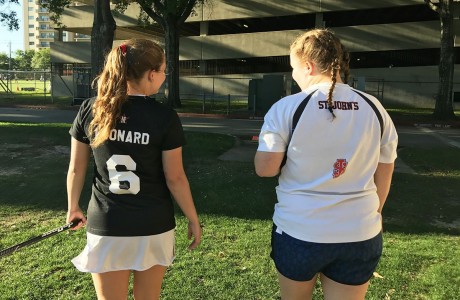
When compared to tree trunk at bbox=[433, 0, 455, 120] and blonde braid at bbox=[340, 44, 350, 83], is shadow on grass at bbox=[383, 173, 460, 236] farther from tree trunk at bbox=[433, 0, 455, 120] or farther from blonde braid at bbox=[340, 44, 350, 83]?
tree trunk at bbox=[433, 0, 455, 120]

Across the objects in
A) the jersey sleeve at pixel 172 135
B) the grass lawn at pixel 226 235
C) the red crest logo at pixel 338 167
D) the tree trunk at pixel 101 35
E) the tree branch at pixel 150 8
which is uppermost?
the tree branch at pixel 150 8

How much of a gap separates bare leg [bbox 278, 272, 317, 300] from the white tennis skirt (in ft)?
2.13

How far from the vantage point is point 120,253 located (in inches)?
87.3

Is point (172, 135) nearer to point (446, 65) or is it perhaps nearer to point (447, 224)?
point (447, 224)

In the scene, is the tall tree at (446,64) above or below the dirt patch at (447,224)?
above

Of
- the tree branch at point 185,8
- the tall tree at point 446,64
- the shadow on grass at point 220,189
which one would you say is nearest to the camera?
the shadow on grass at point 220,189

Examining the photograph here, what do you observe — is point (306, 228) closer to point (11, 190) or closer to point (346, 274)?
point (346, 274)

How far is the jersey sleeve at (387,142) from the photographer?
2031 millimetres

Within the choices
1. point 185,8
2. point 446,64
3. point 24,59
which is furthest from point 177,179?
point 24,59

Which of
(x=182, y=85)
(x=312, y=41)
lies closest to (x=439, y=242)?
(x=312, y=41)

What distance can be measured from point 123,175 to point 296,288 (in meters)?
0.97

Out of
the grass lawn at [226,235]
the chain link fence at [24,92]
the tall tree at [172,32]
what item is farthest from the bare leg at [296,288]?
the chain link fence at [24,92]

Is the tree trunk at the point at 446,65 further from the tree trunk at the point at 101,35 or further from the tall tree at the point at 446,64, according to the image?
the tree trunk at the point at 101,35

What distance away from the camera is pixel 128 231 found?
219 centimetres
